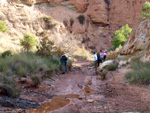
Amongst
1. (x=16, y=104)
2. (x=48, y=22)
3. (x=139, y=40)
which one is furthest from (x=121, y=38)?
(x=16, y=104)

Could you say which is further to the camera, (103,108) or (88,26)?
(88,26)

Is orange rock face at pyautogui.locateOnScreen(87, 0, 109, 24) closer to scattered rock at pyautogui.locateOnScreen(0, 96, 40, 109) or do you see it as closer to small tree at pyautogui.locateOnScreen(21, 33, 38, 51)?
small tree at pyautogui.locateOnScreen(21, 33, 38, 51)

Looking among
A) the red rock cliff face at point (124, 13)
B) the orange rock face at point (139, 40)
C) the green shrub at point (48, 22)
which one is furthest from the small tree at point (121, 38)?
the green shrub at point (48, 22)

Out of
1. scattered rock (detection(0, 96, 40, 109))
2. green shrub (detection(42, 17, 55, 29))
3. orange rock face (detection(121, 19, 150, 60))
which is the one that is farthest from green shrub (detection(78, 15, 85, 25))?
scattered rock (detection(0, 96, 40, 109))

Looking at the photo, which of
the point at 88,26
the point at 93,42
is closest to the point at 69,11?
the point at 88,26

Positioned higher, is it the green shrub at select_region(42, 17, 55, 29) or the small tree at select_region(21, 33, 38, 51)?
the green shrub at select_region(42, 17, 55, 29)

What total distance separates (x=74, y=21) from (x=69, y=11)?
2.62 metres

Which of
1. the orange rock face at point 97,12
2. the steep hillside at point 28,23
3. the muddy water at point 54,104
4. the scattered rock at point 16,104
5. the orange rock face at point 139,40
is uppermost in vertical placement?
the orange rock face at point 97,12

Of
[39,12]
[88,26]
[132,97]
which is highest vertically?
[39,12]

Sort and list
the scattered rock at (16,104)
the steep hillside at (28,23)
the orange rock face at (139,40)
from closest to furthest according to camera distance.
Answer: the scattered rock at (16,104) → the orange rock face at (139,40) → the steep hillside at (28,23)

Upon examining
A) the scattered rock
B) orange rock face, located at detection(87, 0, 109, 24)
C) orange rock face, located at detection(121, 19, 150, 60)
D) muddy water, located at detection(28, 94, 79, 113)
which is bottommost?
muddy water, located at detection(28, 94, 79, 113)

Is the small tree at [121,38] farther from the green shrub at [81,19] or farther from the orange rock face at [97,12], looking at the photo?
the green shrub at [81,19]

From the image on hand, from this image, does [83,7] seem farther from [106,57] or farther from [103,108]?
[103,108]

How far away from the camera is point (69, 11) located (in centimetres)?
3091
